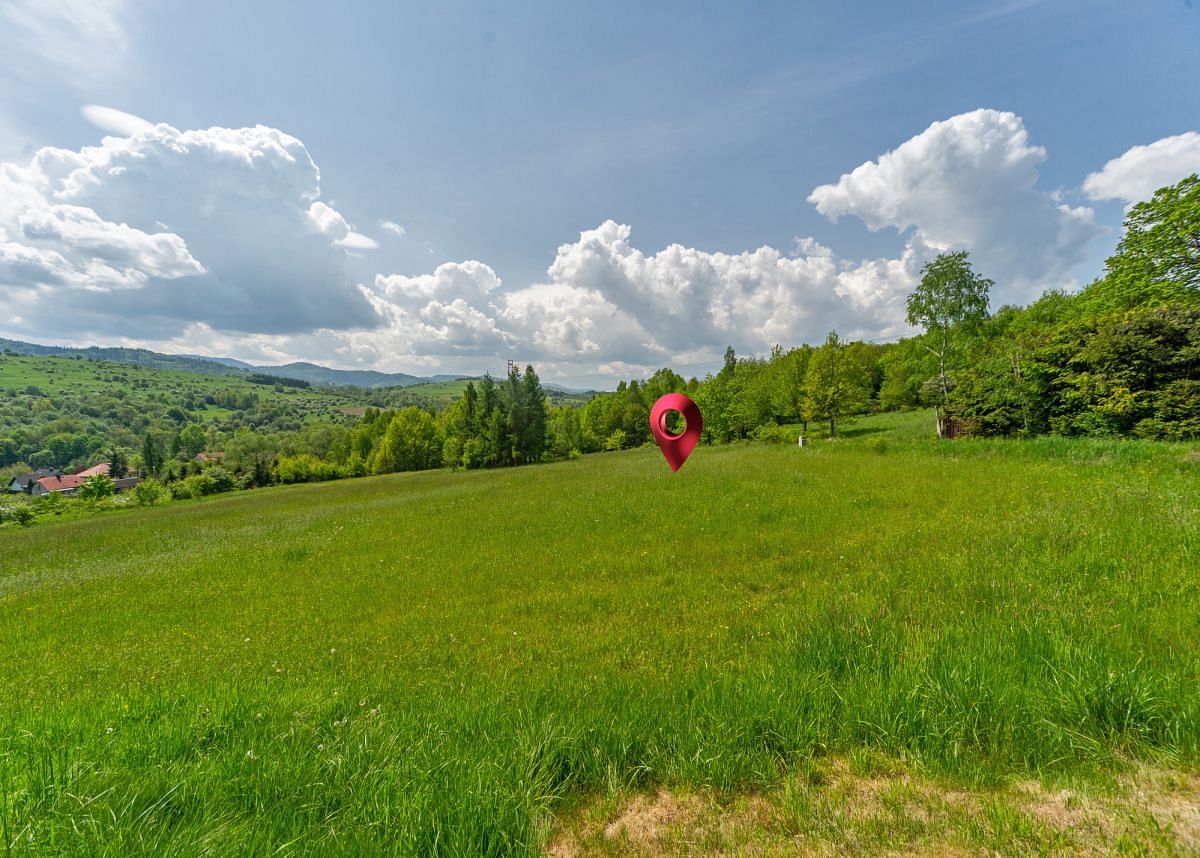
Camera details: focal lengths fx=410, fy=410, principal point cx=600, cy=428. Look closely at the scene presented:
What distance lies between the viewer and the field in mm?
2646

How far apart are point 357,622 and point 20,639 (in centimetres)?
771

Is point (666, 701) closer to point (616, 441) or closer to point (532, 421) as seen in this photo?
point (532, 421)

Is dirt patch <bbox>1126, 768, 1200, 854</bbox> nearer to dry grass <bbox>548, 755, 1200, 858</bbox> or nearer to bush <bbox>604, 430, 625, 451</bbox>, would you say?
dry grass <bbox>548, 755, 1200, 858</bbox>

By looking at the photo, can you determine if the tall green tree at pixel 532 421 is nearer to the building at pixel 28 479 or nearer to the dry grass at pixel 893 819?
the dry grass at pixel 893 819

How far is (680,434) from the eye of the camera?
6594 millimetres

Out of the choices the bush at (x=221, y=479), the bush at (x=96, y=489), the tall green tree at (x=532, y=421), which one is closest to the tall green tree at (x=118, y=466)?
the bush at (x=96, y=489)

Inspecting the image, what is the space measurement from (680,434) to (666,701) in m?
3.71

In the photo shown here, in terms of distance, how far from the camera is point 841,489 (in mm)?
14852

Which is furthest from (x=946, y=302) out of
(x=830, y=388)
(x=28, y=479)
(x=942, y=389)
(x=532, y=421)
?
(x=28, y=479)

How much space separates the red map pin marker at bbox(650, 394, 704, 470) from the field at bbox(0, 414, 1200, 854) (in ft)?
8.51

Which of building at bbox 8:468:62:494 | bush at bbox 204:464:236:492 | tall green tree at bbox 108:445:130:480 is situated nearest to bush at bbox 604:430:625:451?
bush at bbox 204:464:236:492

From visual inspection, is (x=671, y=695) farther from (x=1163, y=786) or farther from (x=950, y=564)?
(x=950, y=564)

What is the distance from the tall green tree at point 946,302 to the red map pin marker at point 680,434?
30945 millimetres

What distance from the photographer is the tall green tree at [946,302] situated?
2783cm
